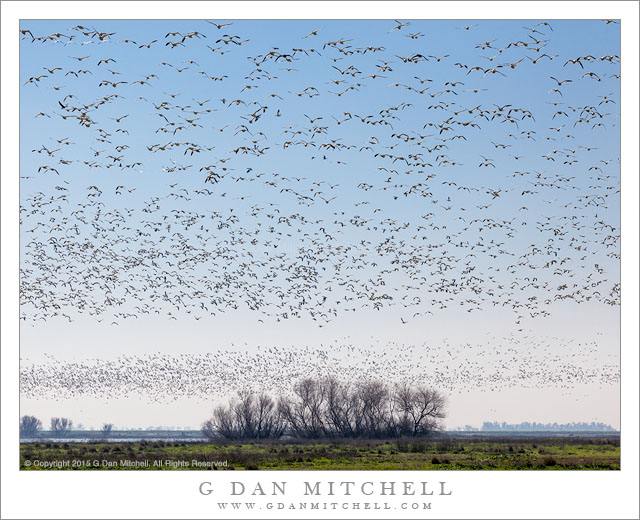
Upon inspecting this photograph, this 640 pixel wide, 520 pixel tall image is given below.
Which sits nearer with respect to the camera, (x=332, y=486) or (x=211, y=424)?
(x=332, y=486)

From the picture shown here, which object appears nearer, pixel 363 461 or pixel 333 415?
pixel 363 461

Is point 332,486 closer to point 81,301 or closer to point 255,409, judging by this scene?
point 81,301

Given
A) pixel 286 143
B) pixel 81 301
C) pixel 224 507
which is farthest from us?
pixel 81 301

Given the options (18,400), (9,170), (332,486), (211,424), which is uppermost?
(9,170)

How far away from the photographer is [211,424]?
74.9 meters

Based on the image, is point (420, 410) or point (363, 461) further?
point (420, 410)

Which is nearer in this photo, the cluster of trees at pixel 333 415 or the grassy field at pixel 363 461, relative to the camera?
the grassy field at pixel 363 461

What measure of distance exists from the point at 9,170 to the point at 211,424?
50765 mm

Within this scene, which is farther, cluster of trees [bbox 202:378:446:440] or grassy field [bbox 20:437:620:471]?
cluster of trees [bbox 202:378:446:440]

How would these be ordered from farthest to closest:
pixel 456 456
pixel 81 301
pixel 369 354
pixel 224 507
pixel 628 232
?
pixel 369 354
pixel 456 456
pixel 81 301
pixel 628 232
pixel 224 507

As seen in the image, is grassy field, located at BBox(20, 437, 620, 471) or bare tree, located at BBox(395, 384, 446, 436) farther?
bare tree, located at BBox(395, 384, 446, 436)

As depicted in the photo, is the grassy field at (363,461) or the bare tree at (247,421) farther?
the bare tree at (247,421)

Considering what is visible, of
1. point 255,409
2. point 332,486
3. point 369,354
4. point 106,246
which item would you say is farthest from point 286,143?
point 255,409

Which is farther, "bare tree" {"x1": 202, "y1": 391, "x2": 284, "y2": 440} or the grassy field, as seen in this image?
"bare tree" {"x1": 202, "y1": 391, "x2": 284, "y2": 440}
